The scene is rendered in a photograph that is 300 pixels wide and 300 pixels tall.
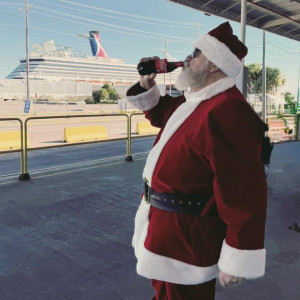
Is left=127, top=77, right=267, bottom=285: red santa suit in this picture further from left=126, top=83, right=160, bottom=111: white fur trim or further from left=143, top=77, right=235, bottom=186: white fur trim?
left=126, top=83, right=160, bottom=111: white fur trim

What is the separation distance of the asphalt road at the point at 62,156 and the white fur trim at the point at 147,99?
218 inches

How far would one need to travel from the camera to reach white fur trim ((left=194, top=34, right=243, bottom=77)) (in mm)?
1661

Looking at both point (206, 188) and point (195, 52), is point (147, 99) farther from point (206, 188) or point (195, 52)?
point (206, 188)

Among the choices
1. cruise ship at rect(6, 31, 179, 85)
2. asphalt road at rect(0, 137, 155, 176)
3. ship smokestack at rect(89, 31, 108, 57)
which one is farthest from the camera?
ship smokestack at rect(89, 31, 108, 57)

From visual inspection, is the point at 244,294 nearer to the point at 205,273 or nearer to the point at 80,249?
the point at 205,273

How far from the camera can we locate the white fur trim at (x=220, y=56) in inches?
65.4

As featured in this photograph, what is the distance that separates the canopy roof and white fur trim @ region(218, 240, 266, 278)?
6.52 metres

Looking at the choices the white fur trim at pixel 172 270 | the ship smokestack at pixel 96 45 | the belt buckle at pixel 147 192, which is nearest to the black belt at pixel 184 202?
the belt buckle at pixel 147 192

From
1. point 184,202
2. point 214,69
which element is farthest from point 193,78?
point 184,202

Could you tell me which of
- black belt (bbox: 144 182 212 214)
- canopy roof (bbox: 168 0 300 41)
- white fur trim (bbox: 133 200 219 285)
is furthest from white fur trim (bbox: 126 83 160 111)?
canopy roof (bbox: 168 0 300 41)

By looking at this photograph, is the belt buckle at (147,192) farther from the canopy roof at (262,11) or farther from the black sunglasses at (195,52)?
the canopy roof at (262,11)

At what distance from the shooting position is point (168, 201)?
5.42 feet

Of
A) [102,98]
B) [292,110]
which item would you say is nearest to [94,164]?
[292,110]

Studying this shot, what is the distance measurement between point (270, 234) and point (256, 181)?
8.51 feet
